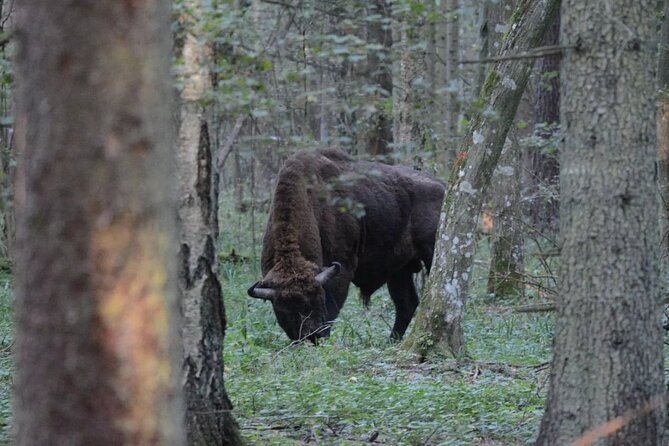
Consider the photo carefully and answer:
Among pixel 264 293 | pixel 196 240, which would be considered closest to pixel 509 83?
pixel 264 293

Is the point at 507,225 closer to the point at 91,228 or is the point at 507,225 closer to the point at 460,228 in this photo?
the point at 460,228

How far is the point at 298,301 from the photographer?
11.7 meters

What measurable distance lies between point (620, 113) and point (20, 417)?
129 inches

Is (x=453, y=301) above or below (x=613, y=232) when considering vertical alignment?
below

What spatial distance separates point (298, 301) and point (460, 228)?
Answer: 308 cm

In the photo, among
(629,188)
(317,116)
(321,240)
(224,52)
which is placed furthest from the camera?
(317,116)

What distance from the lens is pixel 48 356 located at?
9.21 ft

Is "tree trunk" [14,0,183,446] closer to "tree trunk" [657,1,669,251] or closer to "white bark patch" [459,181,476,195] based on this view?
"white bark patch" [459,181,476,195]

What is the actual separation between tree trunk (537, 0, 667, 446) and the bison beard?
5695mm

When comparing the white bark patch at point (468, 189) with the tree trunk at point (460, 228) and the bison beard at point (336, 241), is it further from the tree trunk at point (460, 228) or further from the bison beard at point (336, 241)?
the bison beard at point (336, 241)

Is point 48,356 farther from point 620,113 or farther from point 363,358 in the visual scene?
point 363,358

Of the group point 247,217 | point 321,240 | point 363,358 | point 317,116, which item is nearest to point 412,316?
point 321,240

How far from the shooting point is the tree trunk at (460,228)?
9203 mm

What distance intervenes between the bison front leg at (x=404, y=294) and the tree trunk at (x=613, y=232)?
29.7 feet
